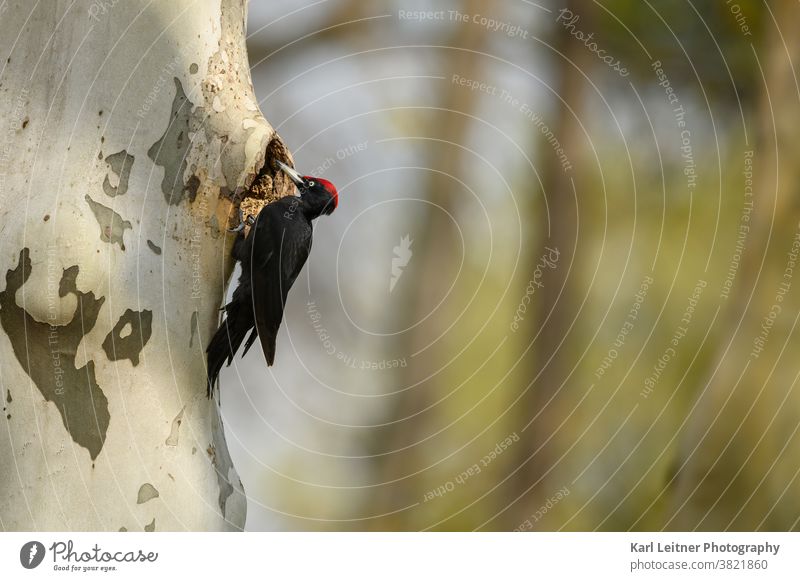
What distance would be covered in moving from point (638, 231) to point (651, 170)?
228mm

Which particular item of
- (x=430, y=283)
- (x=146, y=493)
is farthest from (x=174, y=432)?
(x=430, y=283)

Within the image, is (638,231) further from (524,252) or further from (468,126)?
(468,126)

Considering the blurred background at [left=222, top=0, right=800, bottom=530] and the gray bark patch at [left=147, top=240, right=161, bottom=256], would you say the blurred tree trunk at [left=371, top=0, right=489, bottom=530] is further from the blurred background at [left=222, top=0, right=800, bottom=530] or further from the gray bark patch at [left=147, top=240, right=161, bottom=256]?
the gray bark patch at [left=147, top=240, right=161, bottom=256]

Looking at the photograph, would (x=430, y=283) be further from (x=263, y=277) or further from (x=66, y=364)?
(x=66, y=364)

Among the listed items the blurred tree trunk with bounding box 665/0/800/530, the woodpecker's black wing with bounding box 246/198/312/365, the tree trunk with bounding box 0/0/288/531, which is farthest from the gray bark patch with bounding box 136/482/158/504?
the blurred tree trunk with bounding box 665/0/800/530

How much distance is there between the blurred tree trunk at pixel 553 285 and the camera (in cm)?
276

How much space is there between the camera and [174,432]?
1.23 meters

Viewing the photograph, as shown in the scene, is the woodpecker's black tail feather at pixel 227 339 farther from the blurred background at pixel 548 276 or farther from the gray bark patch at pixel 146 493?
the blurred background at pixel 548 276

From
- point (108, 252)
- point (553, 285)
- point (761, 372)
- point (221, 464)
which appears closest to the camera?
point (108, 252)

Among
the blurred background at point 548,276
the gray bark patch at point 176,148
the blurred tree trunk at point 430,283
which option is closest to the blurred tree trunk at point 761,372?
the blurred background at point 548,276

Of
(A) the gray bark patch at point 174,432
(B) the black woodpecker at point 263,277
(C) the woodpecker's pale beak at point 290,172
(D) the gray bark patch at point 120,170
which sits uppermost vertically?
(C) the woodpecker's pale beak at point 290,172

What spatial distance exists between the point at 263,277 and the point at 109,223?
0.92 ft

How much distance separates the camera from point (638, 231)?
9.70 feet
